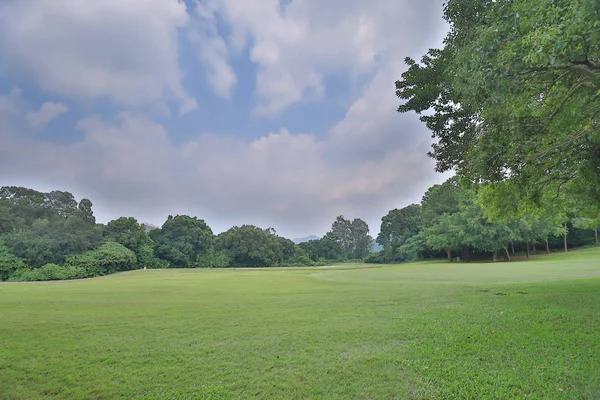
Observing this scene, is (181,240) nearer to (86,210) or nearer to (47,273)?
(86,210)

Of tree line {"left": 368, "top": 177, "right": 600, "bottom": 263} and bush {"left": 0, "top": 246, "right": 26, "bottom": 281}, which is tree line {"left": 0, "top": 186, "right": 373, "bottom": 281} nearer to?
bush {"left": 0, "top": 246, "right": 26, "bottom": 281}

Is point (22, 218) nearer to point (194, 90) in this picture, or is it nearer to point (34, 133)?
point (34, 133)

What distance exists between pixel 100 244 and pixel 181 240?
15138 mm

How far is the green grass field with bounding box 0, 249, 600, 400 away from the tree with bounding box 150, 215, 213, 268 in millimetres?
53087

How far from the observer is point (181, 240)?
6169 cm

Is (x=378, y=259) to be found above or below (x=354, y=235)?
below

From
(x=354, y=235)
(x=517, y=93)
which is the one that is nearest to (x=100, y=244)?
(x=517, y=93)

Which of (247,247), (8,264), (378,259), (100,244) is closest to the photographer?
(8,264)

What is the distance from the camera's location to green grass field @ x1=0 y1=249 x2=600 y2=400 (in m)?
4.38

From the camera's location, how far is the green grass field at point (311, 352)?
4.38 m

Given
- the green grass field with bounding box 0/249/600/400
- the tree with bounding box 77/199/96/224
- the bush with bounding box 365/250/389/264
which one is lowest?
the bush with bounding box 365/250/389/264

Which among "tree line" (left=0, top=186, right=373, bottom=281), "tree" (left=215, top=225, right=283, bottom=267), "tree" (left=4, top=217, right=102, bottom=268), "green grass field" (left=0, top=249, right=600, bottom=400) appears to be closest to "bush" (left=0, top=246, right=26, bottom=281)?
"tree line" (left=0, top=186, right=373, bottom=281)

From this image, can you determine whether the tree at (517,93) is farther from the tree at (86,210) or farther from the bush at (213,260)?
the tree at (86,210)

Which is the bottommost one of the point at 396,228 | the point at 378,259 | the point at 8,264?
the point at 378,259
